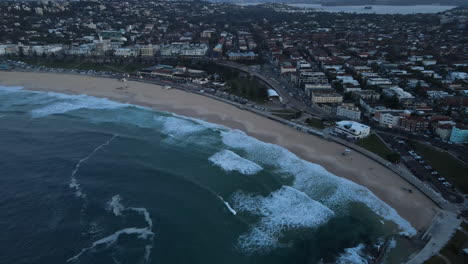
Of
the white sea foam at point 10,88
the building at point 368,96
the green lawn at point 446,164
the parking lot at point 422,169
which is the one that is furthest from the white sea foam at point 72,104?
the green lawn at point 446,164

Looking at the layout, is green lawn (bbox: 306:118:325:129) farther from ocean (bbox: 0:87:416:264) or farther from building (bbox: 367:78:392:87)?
building (bbox: 367:78:392:87)

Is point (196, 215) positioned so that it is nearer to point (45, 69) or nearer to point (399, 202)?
point (399, 202)

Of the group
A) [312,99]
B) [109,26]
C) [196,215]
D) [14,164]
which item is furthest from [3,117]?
[109,26]

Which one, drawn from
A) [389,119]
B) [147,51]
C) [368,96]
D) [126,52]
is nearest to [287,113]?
[389,119]

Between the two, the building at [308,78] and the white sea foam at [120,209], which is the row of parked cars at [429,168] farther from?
the building at [308,78]

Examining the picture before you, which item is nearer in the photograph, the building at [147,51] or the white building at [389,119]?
the white building at [389,119]

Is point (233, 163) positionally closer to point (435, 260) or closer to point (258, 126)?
point (258, 126)
